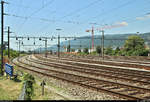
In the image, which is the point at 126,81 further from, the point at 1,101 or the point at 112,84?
the point at 1,101

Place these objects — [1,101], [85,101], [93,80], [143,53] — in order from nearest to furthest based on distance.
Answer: [1,101] < [85,101] < [93,80] < [143,53]

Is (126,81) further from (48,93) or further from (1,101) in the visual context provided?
(1,101)

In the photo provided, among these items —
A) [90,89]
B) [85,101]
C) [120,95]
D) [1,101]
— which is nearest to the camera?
[1,101]

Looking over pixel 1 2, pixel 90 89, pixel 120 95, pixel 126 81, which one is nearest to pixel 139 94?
pixel 120 95

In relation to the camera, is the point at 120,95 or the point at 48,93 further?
the point at 48,93

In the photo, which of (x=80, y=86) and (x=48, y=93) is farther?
(x=80, y=86)

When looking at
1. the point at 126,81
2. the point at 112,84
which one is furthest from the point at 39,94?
the point at 126,81

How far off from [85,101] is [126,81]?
6370 millimetres

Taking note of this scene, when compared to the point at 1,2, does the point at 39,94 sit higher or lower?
lower

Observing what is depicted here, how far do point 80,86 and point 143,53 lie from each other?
46.5 metres

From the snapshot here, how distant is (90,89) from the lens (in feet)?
35.5

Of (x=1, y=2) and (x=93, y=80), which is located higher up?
(x=1, y=2)

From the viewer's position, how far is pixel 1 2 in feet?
59.8

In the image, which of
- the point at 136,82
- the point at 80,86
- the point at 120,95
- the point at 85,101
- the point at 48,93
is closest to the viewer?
the point at 85,101
